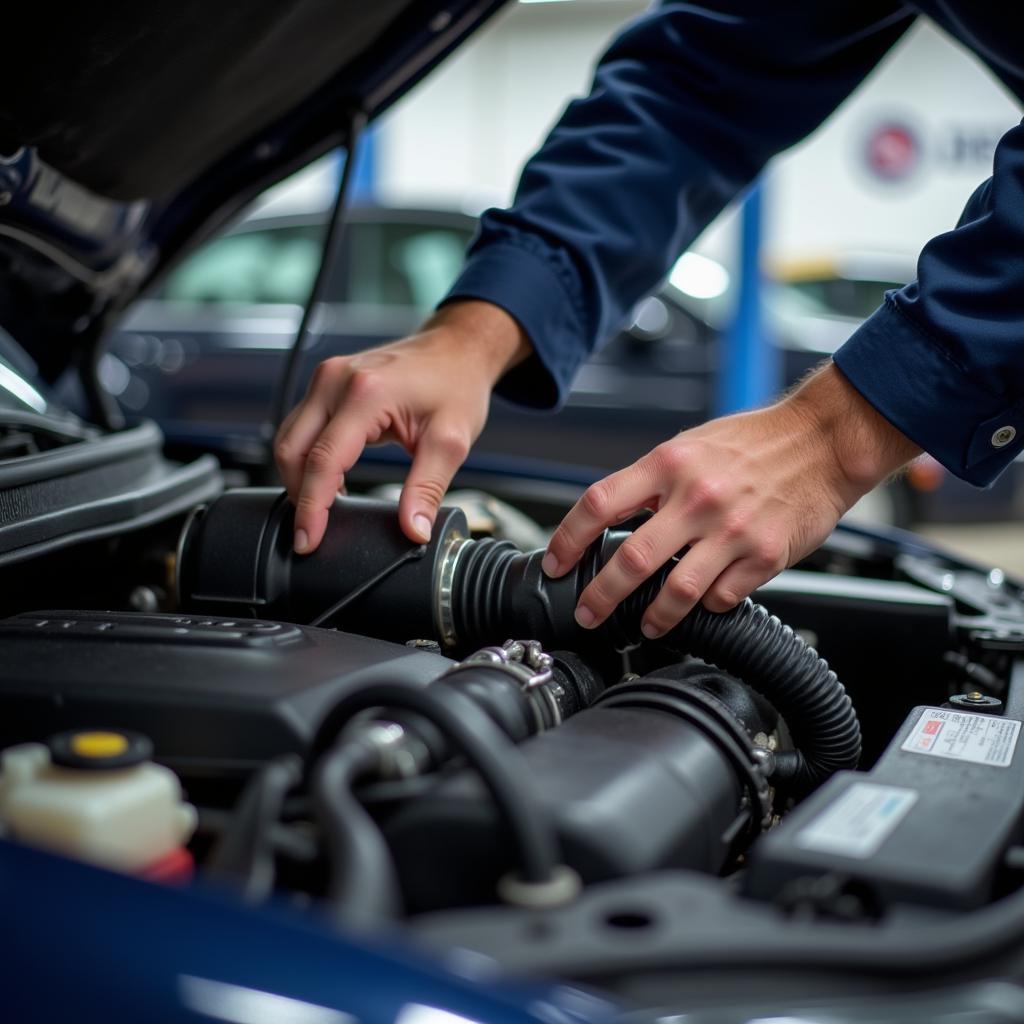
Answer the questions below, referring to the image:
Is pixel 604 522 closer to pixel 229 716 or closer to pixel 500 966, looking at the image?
pixel 229 716

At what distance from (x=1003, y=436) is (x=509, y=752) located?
629mm

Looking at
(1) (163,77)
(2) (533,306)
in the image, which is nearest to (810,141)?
(2) (533,306)

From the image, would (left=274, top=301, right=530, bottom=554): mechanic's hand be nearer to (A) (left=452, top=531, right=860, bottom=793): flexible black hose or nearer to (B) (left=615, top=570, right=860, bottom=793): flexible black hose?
(A) (left=452, top=531, right=860, bottom=793): flexible black hose

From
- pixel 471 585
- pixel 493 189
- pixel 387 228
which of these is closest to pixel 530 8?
pixel 493 189

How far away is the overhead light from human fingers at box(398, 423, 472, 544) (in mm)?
3818

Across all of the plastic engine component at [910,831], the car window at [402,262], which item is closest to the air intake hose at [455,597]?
the plastic engine component at [910,831]

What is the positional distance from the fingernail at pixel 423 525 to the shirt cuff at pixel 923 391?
1.22 feet

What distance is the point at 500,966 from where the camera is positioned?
511mm

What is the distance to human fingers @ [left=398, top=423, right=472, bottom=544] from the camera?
101 cm

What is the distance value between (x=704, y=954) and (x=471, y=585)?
507 mm

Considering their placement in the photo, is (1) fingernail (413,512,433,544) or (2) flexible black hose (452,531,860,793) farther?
(1) fingernail (413,512,433,544)

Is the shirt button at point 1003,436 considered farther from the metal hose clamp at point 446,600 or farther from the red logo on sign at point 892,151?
the red logo on sign at point 892,151

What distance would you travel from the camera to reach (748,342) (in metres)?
5.21

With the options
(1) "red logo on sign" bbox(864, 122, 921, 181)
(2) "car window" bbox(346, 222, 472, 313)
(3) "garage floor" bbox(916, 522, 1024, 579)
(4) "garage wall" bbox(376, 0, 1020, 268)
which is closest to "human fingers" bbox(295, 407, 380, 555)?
(2) "car window" bbox(346, 222, 472, 313)
